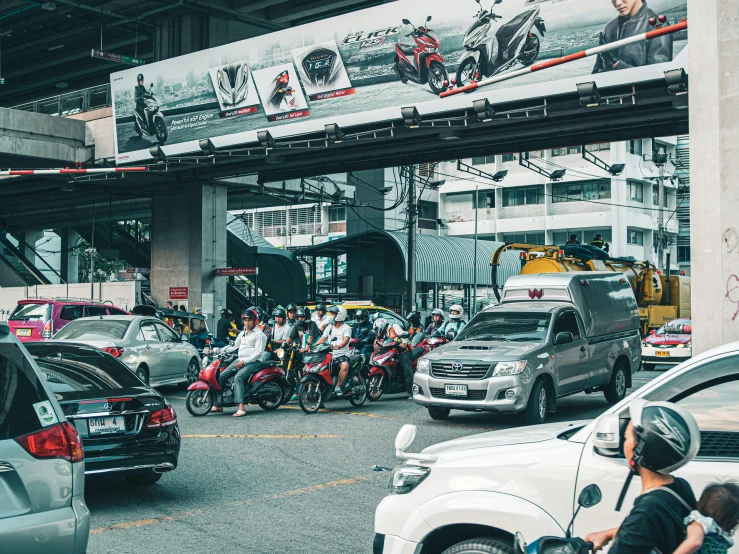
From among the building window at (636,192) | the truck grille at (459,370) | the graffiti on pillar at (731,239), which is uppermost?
the building window at (636,192)

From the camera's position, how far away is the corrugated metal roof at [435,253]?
40.2m

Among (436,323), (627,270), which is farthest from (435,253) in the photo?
(436,323)

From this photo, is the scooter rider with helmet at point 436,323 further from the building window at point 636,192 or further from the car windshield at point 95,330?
the building window at point 636,192

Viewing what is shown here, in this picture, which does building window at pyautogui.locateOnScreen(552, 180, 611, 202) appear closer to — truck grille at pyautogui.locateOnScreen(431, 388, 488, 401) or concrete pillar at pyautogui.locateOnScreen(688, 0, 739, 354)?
truck grille at pyautogui.locateOnScreen(431, 388, 488, 401)

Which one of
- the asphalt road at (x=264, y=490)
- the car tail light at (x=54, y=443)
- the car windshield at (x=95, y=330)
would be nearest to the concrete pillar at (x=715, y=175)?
the asphalt road at (x=264, y=490)

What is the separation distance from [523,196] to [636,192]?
8.18 m

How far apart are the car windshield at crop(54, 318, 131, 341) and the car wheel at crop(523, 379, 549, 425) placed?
294 inches

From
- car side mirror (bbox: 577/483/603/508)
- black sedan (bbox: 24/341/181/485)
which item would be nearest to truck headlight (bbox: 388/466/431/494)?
car side mirror (bbox: 577/483/603/508)

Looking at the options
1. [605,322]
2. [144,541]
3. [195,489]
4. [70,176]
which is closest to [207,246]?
[70,176]

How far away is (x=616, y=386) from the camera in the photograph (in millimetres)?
16047

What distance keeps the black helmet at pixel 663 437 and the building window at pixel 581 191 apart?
6108 cm

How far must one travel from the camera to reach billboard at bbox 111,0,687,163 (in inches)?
767

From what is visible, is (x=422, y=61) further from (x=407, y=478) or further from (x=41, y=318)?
(x=407, y=478)

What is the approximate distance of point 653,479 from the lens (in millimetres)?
2865
